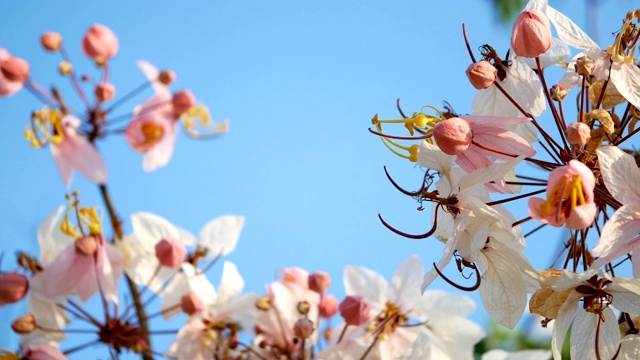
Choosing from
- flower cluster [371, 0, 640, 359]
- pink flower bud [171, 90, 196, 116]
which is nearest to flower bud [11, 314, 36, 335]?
pink flower bud [171, 90, 196, 116]

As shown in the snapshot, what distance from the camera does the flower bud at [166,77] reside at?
5.97ft

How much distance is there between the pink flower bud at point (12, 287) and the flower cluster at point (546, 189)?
826 millimetres

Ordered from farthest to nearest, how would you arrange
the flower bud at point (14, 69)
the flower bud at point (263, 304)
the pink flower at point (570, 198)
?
the flower bud at point (14, 69) → the flower bud at point (263, 304) → the pink flower at point (570, 198)

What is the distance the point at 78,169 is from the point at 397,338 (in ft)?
2.28

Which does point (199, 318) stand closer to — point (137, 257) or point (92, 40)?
point (137, 257)

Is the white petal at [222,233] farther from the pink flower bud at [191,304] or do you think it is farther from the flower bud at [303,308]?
the flower bud at [303,308]

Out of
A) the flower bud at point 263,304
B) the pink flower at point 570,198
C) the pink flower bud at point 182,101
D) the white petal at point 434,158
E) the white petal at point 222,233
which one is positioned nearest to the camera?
the pink flower at point 570,198

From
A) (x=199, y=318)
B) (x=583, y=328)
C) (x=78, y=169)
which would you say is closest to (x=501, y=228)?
(x=583, y=328)

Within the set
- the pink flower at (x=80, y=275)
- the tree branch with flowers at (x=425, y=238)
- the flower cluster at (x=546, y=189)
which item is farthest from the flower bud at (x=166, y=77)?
the flower cluster at (x=546, y=189)

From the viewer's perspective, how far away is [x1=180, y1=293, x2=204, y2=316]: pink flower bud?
141cm

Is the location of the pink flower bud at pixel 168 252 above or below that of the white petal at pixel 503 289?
above

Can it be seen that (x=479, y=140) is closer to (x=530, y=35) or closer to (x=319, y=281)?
(x=530, y=35)

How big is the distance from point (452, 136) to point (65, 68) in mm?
1048

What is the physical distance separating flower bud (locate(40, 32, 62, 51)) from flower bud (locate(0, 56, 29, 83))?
0.07 meters
